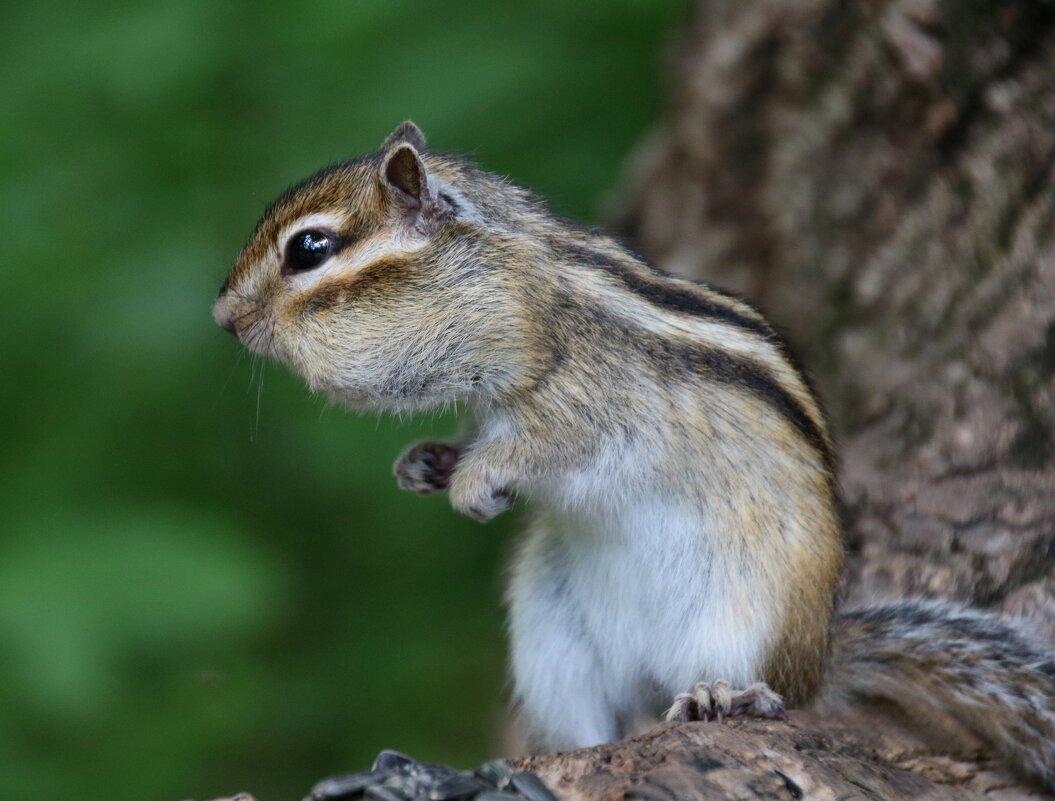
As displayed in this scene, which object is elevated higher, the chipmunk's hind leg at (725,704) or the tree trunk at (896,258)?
the tree trunk at (896,258)

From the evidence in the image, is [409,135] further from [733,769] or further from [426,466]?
[733,769]

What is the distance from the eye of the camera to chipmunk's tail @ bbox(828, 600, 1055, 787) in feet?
8.75

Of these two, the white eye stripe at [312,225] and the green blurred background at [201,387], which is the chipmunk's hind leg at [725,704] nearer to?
the green blurred background at [201,387]

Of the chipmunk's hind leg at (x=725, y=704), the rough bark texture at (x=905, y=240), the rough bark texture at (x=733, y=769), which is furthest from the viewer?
the rough bark texture at (x=905, y=240)

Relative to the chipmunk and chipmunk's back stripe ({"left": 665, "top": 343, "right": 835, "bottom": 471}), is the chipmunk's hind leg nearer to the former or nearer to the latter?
the chipmunk

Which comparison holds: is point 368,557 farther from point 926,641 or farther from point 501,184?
point 926,641

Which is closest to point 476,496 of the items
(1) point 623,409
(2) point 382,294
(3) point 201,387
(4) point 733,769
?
(1) point 623,409

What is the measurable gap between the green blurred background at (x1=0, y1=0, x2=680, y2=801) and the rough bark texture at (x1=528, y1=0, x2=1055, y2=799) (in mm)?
415

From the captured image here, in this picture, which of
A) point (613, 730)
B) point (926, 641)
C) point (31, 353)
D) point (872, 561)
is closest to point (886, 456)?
point (872, 561)

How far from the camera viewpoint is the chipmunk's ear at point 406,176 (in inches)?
105

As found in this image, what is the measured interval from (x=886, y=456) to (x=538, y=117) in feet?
4.77

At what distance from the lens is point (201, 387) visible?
4.17 metres

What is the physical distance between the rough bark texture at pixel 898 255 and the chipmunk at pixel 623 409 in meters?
0.19

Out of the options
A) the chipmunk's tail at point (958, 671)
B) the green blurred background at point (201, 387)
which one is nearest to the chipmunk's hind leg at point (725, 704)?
the chipmunk's tail at point (958, 671)
